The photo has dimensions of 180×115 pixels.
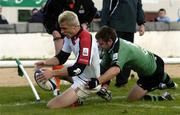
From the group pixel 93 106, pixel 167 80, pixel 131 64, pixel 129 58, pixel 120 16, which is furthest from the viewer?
pixel 120 16

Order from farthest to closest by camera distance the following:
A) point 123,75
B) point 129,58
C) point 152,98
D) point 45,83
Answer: point 123,75, point 152,98, point 45,83, point 129,58

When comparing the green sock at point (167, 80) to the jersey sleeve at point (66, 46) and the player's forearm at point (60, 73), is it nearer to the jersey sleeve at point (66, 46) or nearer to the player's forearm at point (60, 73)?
the jersey sleeve at point (66, 46)

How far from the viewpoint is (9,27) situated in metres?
20.0

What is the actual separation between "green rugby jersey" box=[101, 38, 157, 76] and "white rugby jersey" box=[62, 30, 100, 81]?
9.0 inches

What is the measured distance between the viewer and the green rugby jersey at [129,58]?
939cm

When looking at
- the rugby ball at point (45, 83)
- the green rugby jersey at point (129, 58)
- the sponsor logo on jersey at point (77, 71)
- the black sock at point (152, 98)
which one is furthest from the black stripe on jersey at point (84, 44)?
the black sock at point (152, 98)

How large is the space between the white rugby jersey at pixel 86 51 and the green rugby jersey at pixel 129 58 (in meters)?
0.23

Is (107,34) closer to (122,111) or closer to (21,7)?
(122,111)

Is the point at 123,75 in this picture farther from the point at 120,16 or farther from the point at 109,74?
the point at 109,74

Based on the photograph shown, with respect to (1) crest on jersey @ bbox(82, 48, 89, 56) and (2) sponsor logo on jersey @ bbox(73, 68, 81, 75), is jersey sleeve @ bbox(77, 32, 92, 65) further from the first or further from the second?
(2) sponsor logo on jersey @ bbox(73, 68, 81, 75)

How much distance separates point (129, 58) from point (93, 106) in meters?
0.82

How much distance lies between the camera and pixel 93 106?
9.46m

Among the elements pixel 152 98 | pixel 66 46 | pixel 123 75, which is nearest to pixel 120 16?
pixel 123 75

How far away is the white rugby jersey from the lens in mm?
9141
